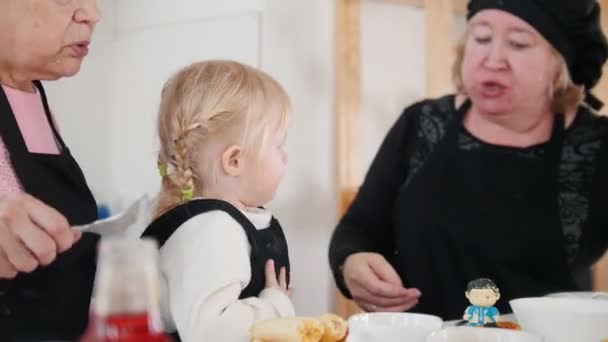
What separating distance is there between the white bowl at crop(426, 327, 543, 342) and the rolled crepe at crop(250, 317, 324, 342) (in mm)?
76

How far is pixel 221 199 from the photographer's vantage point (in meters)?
0.67

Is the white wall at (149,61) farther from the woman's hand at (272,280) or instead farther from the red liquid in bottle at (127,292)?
the red liquid in bottle at (127,292)

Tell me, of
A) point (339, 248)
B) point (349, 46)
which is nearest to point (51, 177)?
point (339, 248)

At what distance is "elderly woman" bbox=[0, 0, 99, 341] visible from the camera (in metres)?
0.61

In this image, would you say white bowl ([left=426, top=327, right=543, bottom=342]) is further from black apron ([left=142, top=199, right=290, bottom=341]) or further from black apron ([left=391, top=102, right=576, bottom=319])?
black apron ([left=391, top=102, right=576, bottom=319])

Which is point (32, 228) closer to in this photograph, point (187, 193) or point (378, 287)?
point (187, 193)

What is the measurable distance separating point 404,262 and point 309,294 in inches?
7.5

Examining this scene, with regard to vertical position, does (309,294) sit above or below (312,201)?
below

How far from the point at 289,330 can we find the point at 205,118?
0.25 m

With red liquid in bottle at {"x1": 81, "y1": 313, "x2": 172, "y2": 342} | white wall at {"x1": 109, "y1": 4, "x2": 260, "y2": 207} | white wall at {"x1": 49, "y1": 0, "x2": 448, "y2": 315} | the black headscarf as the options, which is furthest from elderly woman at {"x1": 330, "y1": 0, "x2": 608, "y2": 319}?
red liquid in bottle at {"x1": 81, "y1": 313, "x2": 172, "y2": 342}

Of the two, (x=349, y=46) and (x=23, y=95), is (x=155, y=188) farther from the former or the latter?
(x=23, y=95)

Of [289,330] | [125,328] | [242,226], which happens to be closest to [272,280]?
[242,226]

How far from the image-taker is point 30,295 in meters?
0.61

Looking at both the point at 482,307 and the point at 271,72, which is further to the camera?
the point at 271,72
